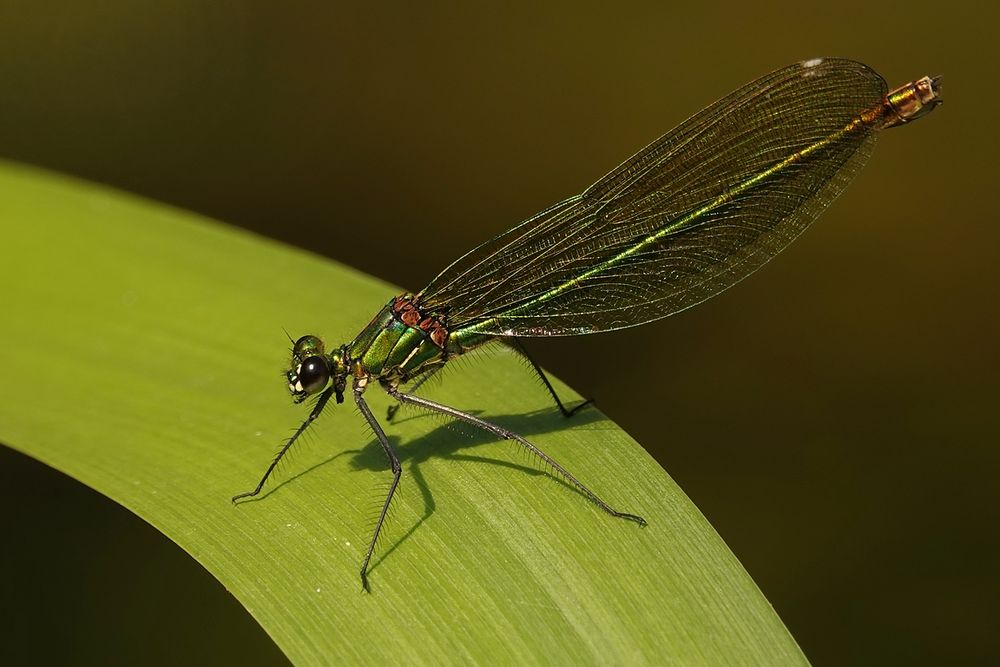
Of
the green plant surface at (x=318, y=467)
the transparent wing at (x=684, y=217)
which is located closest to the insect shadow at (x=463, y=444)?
the green plant surface at (x=318, y=467)

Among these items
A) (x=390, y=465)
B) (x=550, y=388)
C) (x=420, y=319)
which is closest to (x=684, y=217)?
(x=550, y=388)

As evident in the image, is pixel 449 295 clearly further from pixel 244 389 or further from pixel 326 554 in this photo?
pixel 326 554

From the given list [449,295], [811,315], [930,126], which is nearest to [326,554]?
[449,295]

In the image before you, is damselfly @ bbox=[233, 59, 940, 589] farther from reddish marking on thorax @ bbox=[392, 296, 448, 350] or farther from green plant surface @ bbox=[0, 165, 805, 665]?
green plant surface @ bbox=[0, 165, 805, 665]

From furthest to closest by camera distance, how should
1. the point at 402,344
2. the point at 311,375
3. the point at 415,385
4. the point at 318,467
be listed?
the point at 415,385 → the point at 402,344 → the point at 311,375 → the point at 318,467

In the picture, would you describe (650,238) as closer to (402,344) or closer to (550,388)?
(550,388)

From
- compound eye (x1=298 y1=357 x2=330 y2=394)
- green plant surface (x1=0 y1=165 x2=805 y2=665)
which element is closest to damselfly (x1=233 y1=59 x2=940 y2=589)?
compound eye (x1=298 y1=357 x2=330 y2=394)
